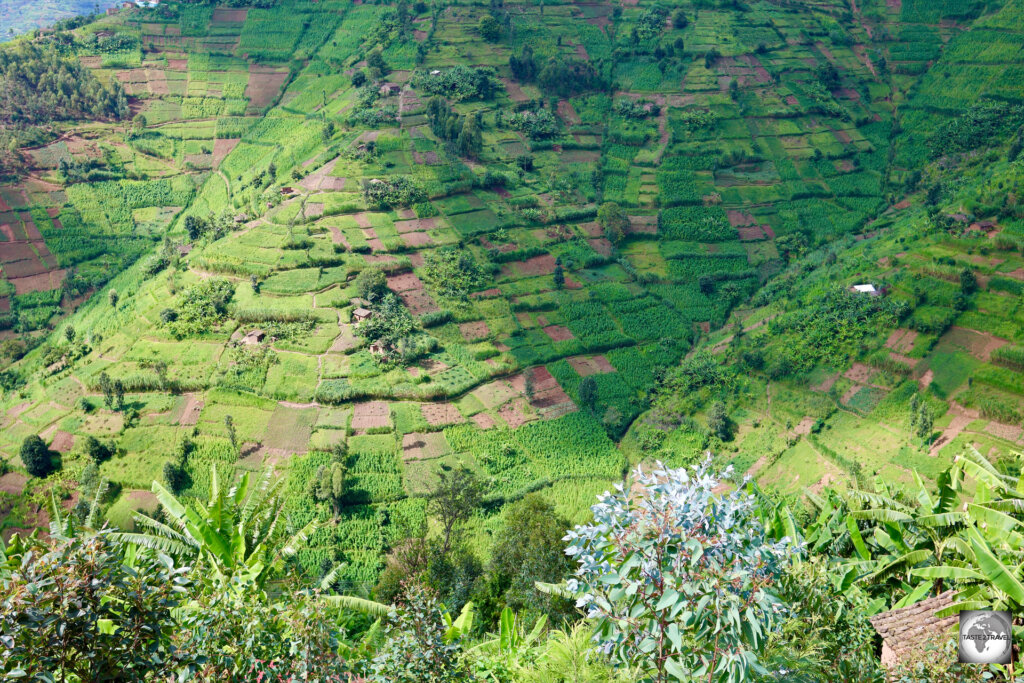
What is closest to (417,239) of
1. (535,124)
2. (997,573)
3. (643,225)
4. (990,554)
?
(643,225)

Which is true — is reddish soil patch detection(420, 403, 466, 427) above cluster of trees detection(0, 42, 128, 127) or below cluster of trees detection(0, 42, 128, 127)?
below

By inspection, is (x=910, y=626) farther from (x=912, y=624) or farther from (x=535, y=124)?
(x=535, y=124)

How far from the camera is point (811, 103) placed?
71.1m

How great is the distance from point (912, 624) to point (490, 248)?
4129 centimetres

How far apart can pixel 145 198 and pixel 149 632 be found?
2558 inches

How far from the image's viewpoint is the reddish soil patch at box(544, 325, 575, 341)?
49.8m

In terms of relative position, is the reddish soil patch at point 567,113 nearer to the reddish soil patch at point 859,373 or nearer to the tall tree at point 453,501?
the reddish soil patch at point 859,373

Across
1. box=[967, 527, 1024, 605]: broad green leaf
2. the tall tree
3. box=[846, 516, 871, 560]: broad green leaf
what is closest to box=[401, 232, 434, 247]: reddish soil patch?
the tall tree

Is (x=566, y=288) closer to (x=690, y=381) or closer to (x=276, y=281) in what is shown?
(x=690, y=381)

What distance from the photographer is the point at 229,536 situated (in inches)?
544

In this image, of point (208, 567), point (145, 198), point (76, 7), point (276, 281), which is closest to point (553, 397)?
point (276, 281)

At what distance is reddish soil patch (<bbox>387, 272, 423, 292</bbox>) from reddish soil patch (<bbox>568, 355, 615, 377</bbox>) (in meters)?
11.1

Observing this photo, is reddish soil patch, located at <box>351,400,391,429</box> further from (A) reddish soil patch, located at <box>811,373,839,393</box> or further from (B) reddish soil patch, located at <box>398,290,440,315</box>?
(A) reddish soil patch, located at <box>811,373,839,393</box>

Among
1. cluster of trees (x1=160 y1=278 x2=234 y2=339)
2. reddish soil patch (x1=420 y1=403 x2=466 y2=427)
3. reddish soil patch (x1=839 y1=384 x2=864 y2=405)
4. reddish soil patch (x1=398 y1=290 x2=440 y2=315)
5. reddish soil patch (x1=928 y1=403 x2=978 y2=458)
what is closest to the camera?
reddish soil patch (x1=928 y1=403 x2=978 y2=458)
